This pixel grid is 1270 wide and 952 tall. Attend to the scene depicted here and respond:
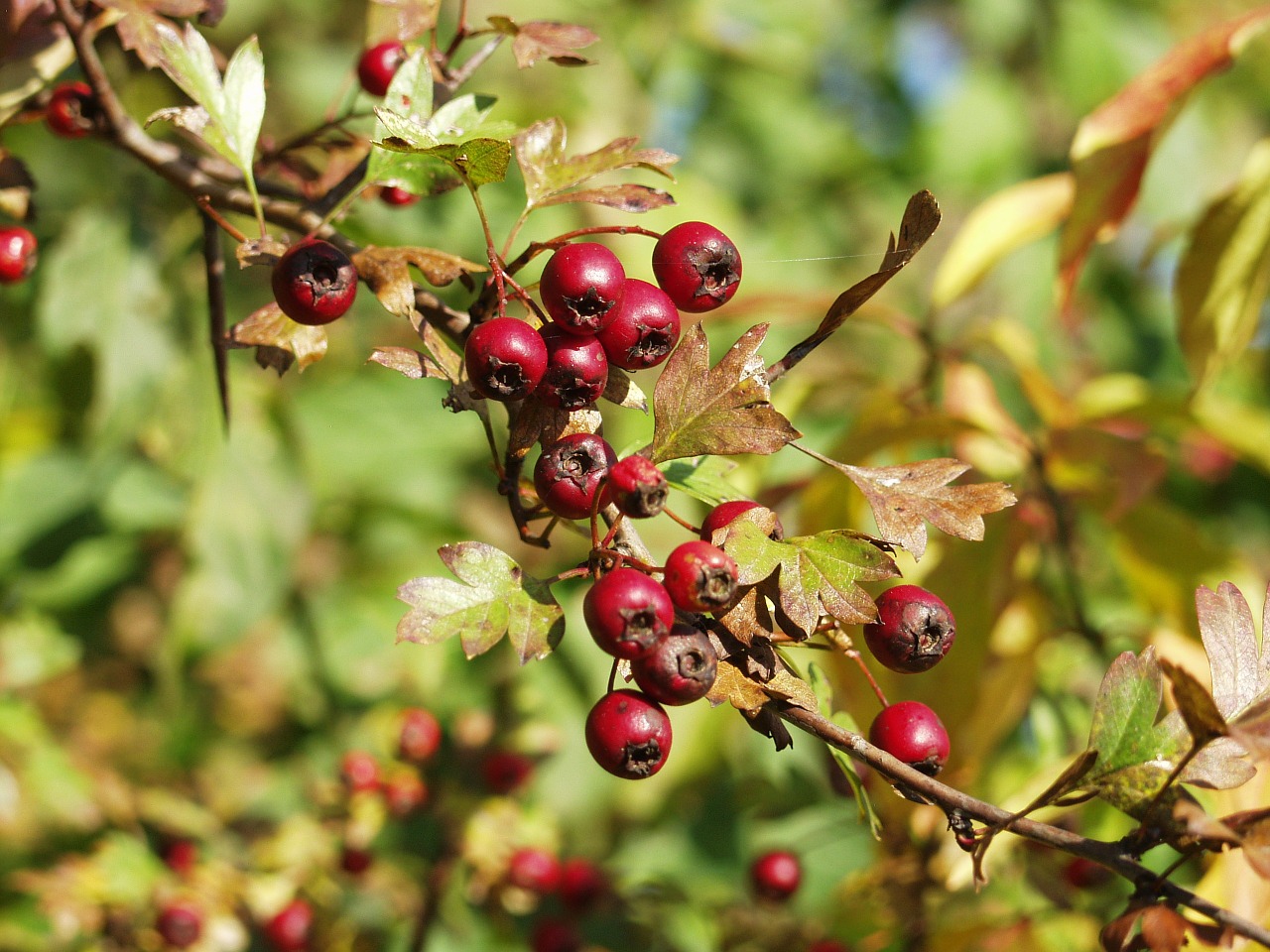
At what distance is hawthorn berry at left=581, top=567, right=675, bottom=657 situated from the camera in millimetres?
646

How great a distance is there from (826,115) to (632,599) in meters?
3.52

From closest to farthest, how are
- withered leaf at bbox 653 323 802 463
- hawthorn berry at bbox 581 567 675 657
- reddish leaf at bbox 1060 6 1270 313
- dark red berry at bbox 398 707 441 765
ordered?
hawthorn berry at bbox 581 567 675 657, withered leaf at bbox 653 323 802 463, reddish leaf at bbox 1060 6 1270 313, dark red berry at bbox 398 707 441 765

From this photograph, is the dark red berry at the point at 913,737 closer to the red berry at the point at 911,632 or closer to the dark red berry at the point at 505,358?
the red berry at the point at 911,632

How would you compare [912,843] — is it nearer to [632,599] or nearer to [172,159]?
[632,599]

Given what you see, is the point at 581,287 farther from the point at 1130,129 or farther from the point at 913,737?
the point at 1130,129

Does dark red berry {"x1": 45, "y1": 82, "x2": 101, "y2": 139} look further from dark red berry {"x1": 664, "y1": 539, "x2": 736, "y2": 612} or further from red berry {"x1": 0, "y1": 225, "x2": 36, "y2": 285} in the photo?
dark red berry {"x1": 664, "y1": 539, "x2": 736, "y2": 612}

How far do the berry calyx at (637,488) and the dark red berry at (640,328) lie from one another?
103mm

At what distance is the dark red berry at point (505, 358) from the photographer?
683 millimetres

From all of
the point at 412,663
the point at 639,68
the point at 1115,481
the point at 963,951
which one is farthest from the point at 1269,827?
the point at 639,68

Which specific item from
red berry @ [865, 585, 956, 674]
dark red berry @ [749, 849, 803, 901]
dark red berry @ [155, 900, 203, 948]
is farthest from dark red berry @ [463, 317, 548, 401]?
dark red berry @ [155, 900, 203, 948]

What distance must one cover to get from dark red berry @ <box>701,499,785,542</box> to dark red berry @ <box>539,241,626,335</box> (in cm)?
16

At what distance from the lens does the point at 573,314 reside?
2.37ft

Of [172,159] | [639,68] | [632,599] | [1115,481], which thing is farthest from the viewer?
[639,68]

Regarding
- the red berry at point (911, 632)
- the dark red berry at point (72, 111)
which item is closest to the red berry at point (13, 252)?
the dark red berry at point (72, 111)
